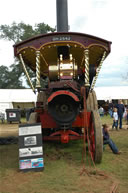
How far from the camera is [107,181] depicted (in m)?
3.69

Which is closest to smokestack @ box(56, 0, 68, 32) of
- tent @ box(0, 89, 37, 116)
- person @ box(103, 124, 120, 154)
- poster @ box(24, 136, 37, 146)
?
person @ box(103, 124, 120, 154)

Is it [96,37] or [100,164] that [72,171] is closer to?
[100,164]

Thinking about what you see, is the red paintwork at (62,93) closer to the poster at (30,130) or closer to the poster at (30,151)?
the poster at (30,130)

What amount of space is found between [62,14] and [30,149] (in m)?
4.49

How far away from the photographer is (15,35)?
35.2m

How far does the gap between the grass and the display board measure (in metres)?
0.15

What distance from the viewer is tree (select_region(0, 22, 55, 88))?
1307 inches

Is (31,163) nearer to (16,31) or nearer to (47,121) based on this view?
(47,121)

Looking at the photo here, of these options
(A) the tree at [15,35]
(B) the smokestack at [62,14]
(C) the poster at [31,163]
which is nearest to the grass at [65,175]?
(C) the poster at [31,163]

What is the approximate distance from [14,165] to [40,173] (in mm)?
842

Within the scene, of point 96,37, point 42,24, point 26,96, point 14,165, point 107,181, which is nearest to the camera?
point 107,181

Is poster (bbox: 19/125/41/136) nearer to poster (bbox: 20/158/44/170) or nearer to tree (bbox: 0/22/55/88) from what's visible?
poster (bbox: 20/158/44/170)

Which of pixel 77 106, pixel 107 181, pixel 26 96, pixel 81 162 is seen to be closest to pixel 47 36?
pixel 77 106

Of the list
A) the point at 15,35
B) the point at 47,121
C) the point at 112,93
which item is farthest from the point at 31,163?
the point at 15,35
